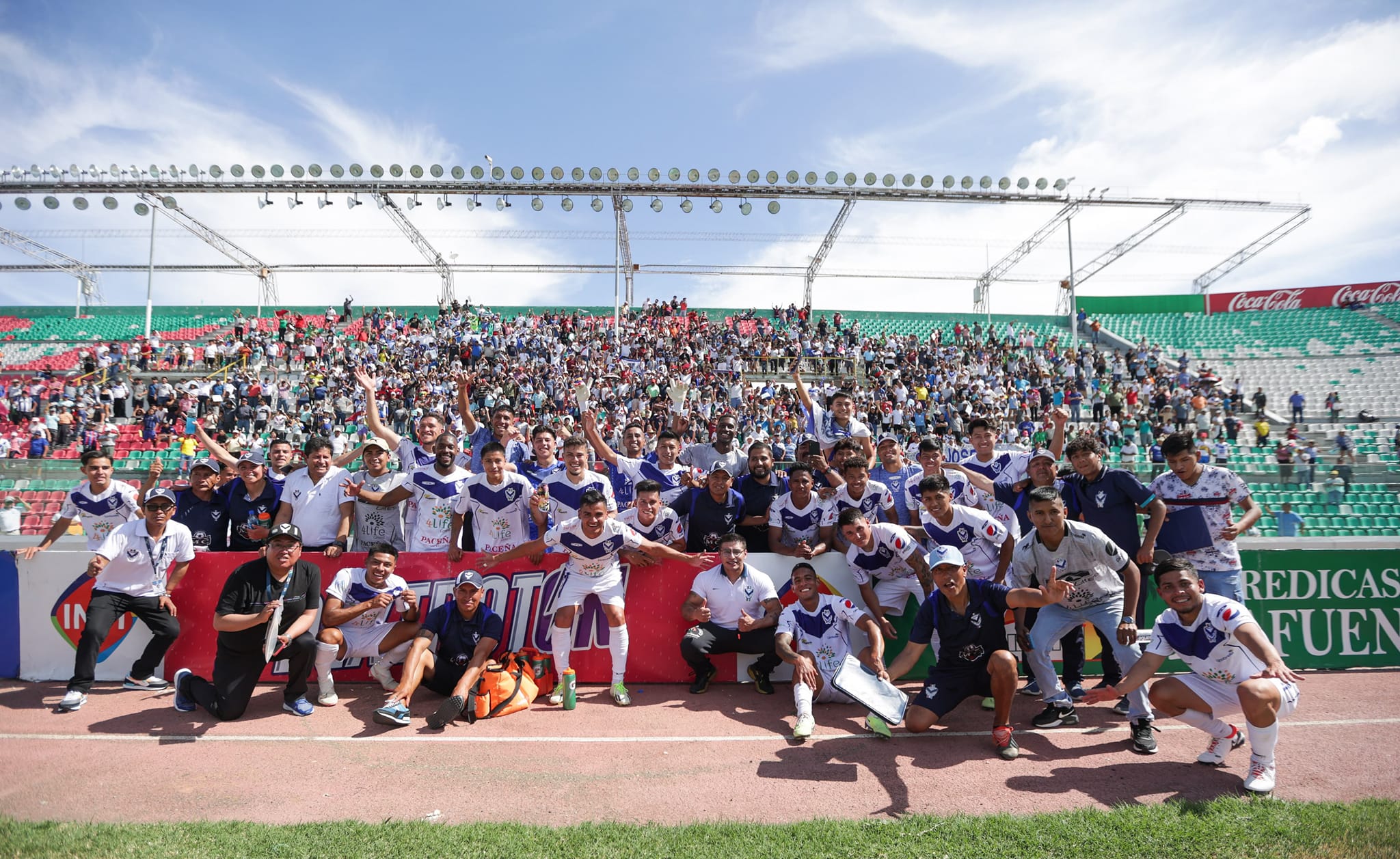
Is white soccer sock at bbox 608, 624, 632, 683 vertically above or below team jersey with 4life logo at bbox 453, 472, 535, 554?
below

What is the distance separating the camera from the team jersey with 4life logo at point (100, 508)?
729 cm

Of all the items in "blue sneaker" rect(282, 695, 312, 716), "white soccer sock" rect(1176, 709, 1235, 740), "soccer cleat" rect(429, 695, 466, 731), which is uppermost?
"white soccer sock" rect(1176, 709, 1235, 740)

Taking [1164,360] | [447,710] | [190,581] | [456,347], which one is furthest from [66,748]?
[1164,360]

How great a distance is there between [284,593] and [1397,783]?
8.82 meters

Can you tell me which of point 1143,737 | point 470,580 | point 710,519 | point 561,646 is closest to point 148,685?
point 470,580

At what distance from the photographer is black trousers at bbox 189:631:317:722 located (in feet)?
19.9

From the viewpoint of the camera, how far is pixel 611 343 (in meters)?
29.8

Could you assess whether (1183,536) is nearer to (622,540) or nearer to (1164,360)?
(622,540)

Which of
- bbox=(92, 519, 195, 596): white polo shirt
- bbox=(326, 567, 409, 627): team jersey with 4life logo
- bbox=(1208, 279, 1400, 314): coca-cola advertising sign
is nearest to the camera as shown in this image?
bbox=(326, 567, 409, 627): team jersey with 4life logo

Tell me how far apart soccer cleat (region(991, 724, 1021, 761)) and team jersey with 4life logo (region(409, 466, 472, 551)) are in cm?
540

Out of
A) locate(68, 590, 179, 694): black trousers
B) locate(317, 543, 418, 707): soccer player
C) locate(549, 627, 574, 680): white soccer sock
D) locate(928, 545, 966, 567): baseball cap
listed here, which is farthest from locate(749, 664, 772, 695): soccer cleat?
locate(68, 590, 179, 694): black trousers

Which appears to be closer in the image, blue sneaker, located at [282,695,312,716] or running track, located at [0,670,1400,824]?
running track, located at [0,670,1400,824]

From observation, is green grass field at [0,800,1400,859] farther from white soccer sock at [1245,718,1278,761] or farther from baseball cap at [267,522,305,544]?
baseball cap at [267,522,305,544]

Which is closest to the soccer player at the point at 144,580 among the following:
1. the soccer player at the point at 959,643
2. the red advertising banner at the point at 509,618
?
the red advertising banner at the point at 509,618
